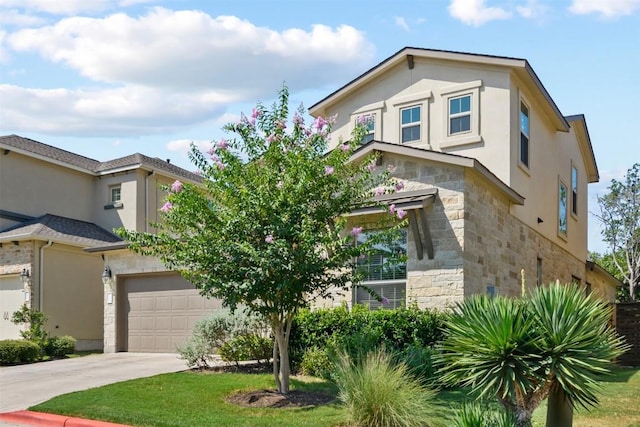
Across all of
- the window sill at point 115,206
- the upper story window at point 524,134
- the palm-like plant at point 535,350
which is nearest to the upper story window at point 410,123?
the upper story window at point 524,134

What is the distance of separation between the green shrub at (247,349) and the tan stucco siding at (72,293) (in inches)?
394

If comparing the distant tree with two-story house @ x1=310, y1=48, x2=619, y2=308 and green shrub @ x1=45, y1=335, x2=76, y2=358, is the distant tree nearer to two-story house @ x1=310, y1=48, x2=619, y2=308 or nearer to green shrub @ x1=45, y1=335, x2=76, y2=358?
two-story house @ x1=310, y1=48, x2=619, y2=308

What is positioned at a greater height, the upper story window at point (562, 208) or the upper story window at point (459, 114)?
the upper story window at point (459, 114)

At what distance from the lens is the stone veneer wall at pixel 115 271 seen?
19.3 metres

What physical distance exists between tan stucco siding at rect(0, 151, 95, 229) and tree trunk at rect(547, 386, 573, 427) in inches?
815

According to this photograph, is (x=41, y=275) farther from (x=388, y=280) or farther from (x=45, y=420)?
(x=45, y=420)

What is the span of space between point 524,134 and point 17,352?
47.6ft

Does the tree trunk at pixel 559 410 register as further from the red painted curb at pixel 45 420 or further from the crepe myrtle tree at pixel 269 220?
the red painted curb at pixel 45 420

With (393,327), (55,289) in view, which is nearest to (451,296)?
Result: (393,327)

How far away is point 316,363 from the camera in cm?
1324

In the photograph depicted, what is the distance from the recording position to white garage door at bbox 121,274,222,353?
711 inches

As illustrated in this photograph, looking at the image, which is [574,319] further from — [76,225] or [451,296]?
[76,225]

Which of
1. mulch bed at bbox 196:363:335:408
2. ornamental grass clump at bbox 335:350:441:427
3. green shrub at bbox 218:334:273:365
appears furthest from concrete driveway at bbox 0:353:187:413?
ornamental grass clump at bbox 335:350:441:427

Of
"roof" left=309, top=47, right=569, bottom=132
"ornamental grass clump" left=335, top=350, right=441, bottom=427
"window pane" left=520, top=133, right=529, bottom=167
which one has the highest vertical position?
"roof" left=309, top=47, right=569, bottom=132
